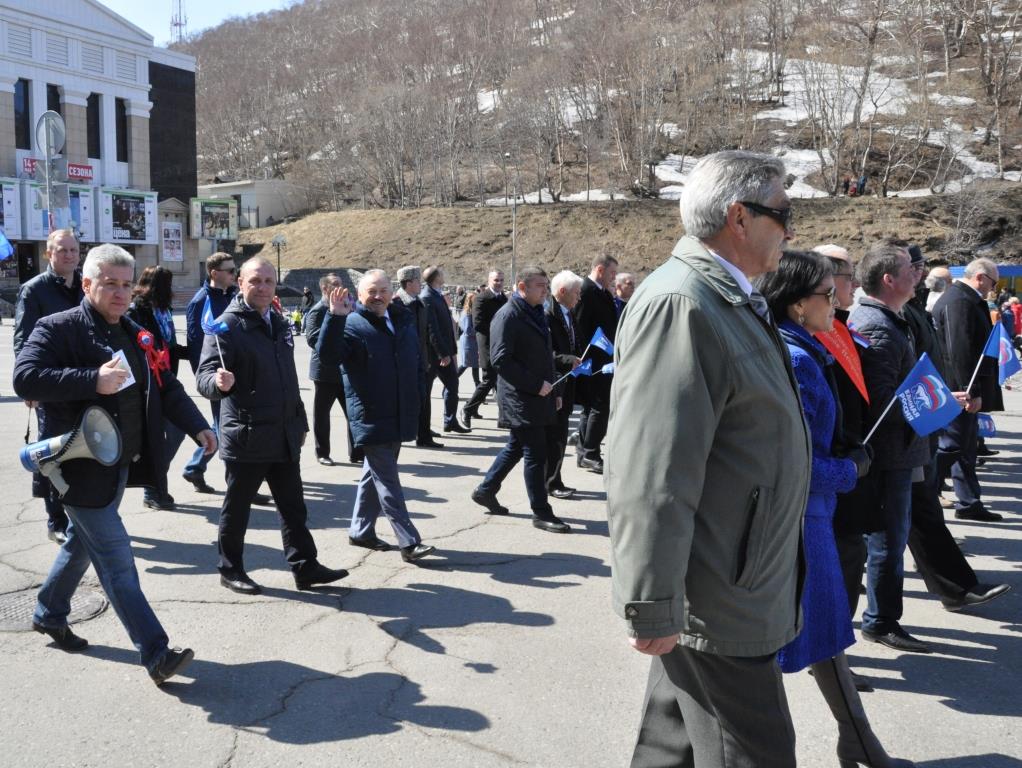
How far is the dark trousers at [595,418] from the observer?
867cm

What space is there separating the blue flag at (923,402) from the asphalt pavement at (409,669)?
1.24 meters

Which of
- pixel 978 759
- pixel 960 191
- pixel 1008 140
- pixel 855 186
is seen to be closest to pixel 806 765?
pixel 978 759

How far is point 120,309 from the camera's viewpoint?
4398mm

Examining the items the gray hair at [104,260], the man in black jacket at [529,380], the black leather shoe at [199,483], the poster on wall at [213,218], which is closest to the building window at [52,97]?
the poster on wall at [213,218]

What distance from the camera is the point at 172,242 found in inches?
2429

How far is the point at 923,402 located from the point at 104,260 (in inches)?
153

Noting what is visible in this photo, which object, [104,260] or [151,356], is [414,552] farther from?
[104,260]

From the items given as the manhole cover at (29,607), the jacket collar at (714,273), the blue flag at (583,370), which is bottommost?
the manhole cover at (29,607)

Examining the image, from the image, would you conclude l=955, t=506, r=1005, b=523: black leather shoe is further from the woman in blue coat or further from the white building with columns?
the white building with columns

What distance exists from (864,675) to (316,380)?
609 centimetres

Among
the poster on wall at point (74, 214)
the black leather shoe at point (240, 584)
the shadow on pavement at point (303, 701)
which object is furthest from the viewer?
the poster on wall at point (74, 214)

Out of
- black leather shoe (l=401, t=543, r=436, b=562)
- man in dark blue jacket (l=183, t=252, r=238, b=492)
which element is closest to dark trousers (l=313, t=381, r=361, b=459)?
man in dark blue jacket (l=183, t=252, r=238, b=492)

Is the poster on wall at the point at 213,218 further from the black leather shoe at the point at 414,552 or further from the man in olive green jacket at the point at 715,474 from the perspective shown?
the man in olive green jacket at the point at 715,474

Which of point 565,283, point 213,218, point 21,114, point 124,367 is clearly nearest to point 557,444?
point 565,283
